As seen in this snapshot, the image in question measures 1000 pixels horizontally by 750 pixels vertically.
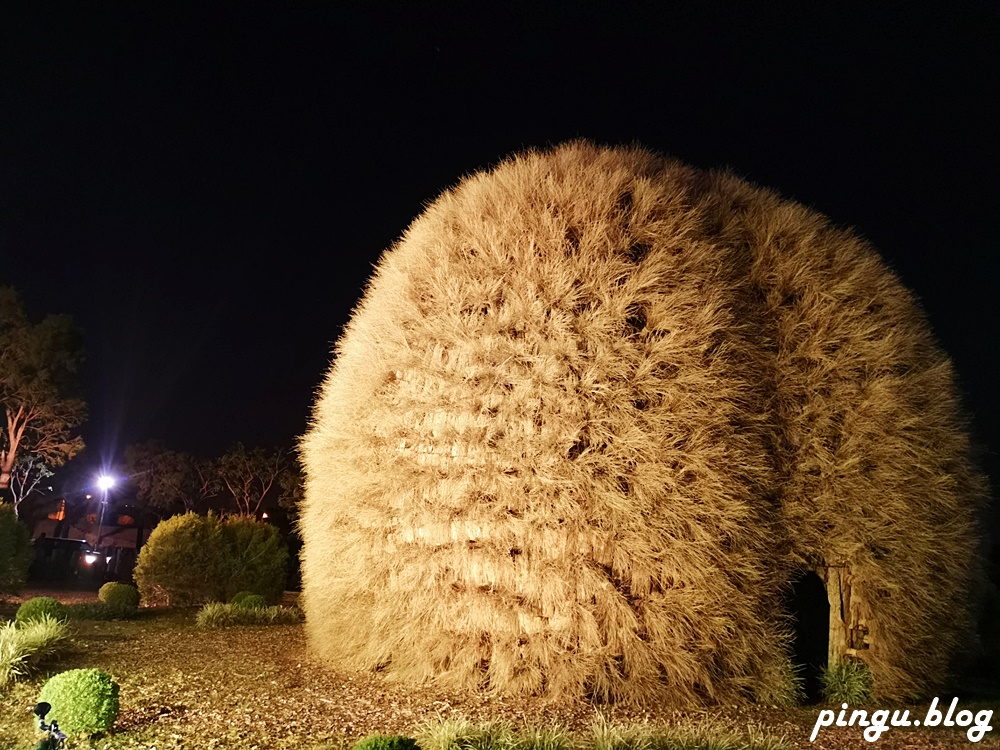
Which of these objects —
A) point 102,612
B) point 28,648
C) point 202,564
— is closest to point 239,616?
point 102,612

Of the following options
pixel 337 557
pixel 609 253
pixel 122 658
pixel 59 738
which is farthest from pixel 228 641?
pixel 609 253

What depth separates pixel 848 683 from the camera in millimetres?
6387

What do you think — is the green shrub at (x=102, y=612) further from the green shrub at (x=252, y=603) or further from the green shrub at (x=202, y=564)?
the green shrub at (x=252, y=603)

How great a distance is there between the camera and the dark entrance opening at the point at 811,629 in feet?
21.6

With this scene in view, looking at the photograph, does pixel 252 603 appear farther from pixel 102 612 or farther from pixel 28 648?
pixel 28 648

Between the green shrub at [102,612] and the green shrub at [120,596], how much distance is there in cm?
9

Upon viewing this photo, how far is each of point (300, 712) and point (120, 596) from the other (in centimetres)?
808

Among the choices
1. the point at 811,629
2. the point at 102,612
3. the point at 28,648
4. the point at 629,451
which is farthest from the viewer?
the point at 102,612

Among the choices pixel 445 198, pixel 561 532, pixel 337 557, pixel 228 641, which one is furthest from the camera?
pixel 228 641

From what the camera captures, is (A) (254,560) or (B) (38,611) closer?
(B) (38,611)

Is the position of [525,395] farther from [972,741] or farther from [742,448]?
[972,741]

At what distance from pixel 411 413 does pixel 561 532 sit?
1.80 metres

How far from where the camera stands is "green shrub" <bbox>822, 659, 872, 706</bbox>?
6.34 metres

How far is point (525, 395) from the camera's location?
240 inches
